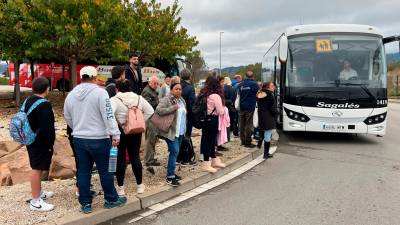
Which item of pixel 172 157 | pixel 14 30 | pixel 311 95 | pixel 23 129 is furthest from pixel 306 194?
pixel 14 30

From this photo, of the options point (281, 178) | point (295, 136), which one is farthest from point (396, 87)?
point (281, 178)

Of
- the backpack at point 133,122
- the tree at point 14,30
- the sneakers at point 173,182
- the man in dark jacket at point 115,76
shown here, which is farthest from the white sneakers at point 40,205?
the tree at point 14,30

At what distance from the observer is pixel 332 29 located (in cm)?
1128

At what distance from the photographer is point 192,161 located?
7.95 meters

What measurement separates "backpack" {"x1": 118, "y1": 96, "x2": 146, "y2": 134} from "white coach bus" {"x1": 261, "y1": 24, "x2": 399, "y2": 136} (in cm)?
619

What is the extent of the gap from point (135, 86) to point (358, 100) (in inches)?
234

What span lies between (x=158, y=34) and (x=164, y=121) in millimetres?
14490

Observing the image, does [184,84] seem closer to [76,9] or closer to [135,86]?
[135,86]

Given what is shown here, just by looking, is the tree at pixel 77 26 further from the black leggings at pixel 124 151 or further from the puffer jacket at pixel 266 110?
the black leggings at pixel 124 151

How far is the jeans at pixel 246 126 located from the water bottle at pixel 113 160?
509 centimetres

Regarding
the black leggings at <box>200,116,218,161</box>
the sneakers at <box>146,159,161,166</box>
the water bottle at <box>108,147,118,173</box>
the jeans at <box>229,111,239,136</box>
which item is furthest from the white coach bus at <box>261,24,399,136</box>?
the water bottle at <box>108,147,118,173</box>

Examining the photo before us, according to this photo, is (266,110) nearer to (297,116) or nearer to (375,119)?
(297,116)

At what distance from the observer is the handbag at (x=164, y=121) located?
20.8ft

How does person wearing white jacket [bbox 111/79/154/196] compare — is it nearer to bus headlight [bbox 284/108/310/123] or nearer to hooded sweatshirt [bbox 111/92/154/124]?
hooded sweatshirt [bbox 111/92/154/124]
